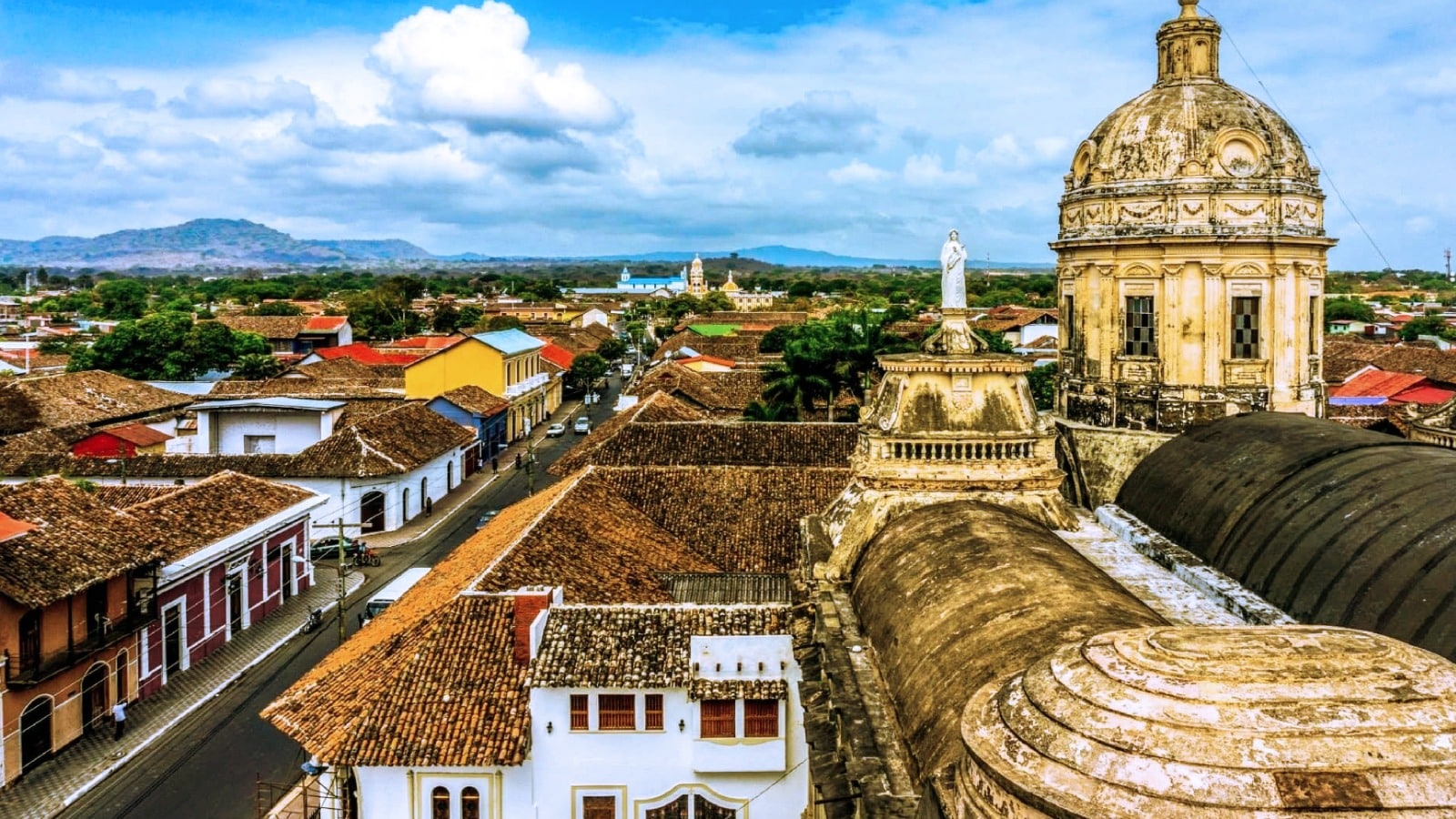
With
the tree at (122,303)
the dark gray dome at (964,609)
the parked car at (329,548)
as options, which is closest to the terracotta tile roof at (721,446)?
the parked car at (329,548)

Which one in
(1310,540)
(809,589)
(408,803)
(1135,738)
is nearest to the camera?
(1135,738)

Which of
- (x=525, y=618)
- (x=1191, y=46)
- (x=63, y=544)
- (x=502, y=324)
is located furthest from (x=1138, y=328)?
(x=502, y=324)

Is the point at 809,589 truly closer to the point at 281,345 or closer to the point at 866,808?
the point at 866,808

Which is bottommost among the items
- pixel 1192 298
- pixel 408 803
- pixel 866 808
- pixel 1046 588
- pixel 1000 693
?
pixel 408 803

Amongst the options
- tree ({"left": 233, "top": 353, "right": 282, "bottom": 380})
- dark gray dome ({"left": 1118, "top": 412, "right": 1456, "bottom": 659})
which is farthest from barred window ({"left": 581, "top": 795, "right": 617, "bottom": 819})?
tree ({"left": 233, "top": 353, "right": 282, "bottom": 380})

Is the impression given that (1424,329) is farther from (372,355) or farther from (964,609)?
(964,609)

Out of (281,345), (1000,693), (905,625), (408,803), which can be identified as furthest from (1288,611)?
(281,345)

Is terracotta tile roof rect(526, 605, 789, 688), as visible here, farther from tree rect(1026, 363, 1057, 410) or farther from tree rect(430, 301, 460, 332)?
tree rect(430, 301, 460, 332)

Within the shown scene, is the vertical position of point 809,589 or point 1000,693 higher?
point 1000,693
